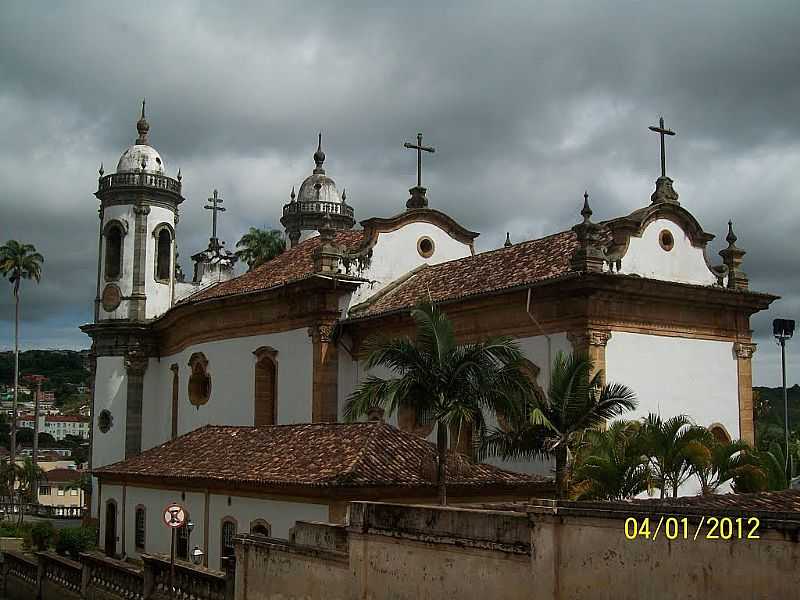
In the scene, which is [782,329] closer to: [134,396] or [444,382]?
[444,382]

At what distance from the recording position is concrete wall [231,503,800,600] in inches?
416

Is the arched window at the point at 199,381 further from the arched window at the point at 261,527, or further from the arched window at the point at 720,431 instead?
the arched window at the point at 720,431

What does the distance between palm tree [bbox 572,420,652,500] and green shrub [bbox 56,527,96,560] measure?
65.3 feet

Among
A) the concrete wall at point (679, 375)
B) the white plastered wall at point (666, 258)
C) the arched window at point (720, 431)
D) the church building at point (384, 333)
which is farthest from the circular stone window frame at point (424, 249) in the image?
the arched window at point (720, 431)

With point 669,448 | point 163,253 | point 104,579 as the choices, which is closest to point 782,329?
point 669,448

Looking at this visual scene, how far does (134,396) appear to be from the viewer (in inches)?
1665

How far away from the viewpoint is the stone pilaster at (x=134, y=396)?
138 ft

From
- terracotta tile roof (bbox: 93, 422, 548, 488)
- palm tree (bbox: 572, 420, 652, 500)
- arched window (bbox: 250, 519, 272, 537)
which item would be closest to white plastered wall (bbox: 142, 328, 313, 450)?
terracotta tile roof (bbox: 93, 422, 548, 488)

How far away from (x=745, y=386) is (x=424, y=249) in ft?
37.7

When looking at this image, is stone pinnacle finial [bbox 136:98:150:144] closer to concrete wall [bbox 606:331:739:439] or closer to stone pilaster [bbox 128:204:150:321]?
stone pilaster [bbox 128:204:150:321]

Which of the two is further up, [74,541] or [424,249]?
[424,249]

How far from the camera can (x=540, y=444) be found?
19.8 m
